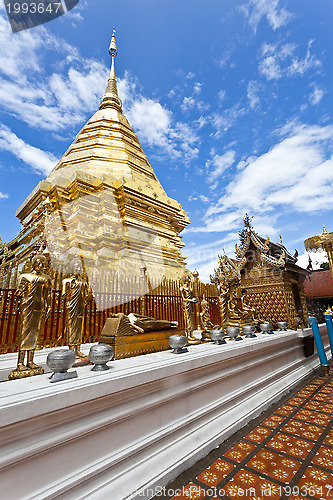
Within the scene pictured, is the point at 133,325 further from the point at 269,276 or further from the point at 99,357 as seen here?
the point at 269,276

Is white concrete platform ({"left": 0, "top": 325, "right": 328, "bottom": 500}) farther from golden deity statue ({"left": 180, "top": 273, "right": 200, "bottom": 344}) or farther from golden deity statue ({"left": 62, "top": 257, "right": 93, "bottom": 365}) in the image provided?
golden deity statue ({"left": 180, "top": 273, "right": 200, "bottom": 344})

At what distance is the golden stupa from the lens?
7180 millimetres

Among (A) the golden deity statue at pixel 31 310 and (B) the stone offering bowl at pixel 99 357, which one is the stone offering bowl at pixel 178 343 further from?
(A) the golden deity statue at pixel 31 310

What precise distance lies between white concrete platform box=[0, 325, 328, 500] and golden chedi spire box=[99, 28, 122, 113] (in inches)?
621

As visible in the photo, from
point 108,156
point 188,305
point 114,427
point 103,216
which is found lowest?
point 114,427

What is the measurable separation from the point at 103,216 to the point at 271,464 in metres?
7.28

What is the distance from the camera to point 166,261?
29.3 ft

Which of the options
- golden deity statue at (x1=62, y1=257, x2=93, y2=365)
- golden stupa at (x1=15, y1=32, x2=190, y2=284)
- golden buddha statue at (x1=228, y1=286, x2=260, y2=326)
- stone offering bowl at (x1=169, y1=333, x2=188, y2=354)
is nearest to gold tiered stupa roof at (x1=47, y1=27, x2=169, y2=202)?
golden stupa at (x1=15, y1=32, x2=190, y2=284)

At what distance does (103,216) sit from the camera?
25.5ft

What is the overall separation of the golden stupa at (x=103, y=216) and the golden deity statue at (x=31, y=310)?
3.86 metres

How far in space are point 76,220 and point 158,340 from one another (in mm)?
5881

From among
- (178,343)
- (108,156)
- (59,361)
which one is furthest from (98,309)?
(108,156)

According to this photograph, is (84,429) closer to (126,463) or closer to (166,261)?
(126,463)

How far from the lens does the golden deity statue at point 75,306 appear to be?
2.33m
